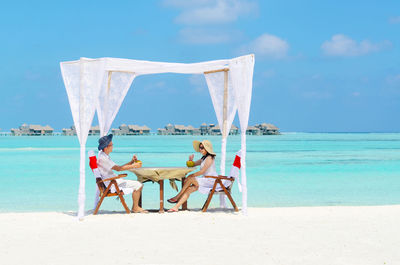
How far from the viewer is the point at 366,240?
4855mm

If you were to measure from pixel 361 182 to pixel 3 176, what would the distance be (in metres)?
11.3

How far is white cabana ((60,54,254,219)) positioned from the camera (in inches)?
234

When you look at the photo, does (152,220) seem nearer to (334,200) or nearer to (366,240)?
(366,240)

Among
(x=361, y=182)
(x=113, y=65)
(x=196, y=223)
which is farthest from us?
(x=361, y=182)

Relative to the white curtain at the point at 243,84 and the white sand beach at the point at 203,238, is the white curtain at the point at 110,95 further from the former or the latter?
the white curtain at the point at 243,84

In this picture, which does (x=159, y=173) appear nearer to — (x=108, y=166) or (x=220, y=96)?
(x=108, y=166)

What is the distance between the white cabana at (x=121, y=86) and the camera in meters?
5.94

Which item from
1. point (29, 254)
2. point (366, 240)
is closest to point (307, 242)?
point (366, 240)

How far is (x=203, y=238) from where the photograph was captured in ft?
15.9

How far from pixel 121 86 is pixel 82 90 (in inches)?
42.1

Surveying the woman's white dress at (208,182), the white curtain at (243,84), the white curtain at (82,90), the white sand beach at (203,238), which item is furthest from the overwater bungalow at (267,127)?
the white curtain at (82,90)

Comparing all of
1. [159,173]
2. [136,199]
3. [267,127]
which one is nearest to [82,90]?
[159,173]

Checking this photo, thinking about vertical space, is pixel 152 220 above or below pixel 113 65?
below

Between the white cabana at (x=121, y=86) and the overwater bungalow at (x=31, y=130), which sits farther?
the overwater bungalow at (x=31, y=130)
